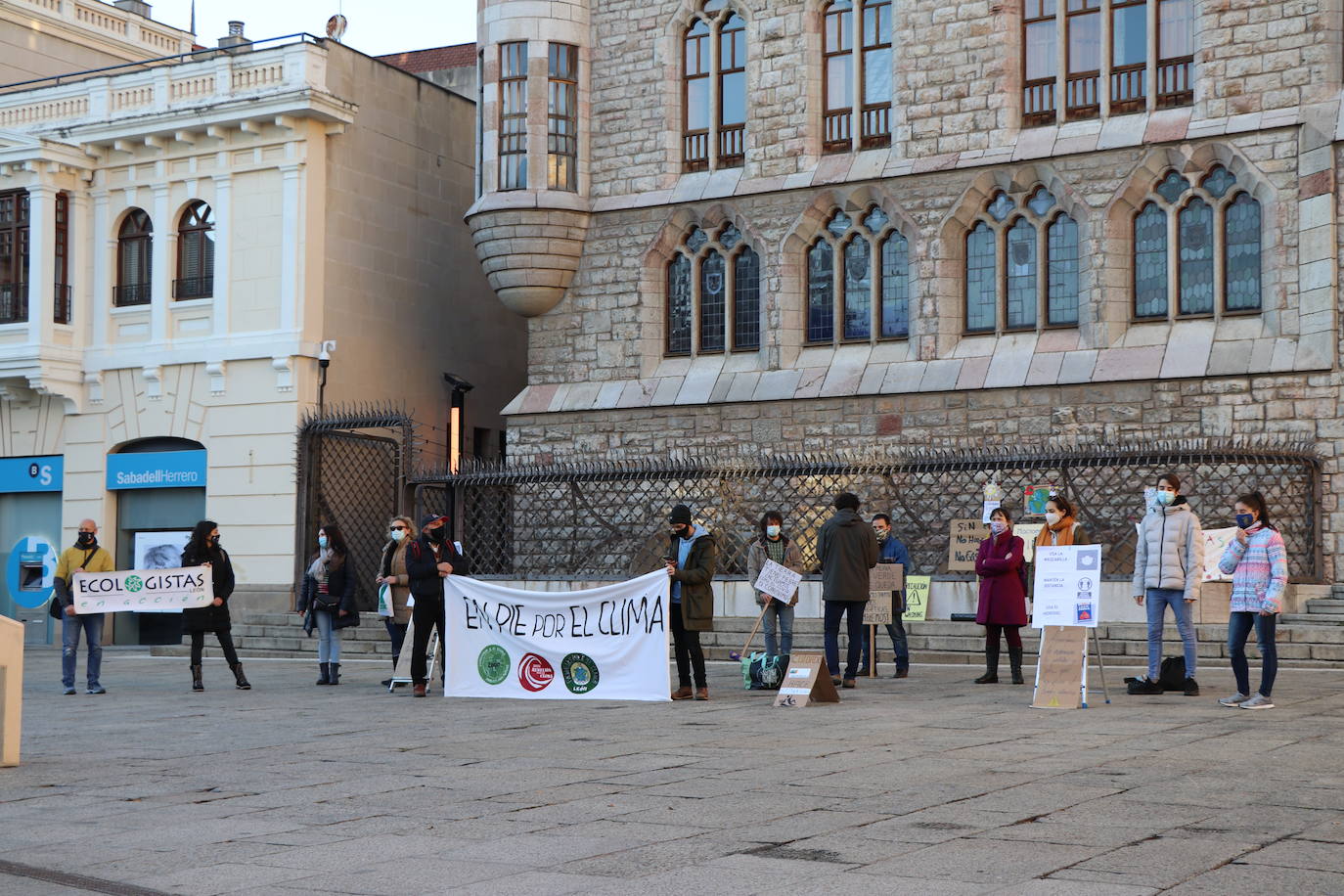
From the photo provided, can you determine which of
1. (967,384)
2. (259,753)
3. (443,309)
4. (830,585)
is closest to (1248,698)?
(830,585)

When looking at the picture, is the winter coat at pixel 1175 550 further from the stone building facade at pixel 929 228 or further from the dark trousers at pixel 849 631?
the stone building facade at pixel 929 228

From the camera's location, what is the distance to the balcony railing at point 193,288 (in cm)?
2872

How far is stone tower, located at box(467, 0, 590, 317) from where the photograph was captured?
27.7m

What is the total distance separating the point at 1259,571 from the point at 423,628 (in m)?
7.43

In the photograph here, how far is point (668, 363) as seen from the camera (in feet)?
91.6

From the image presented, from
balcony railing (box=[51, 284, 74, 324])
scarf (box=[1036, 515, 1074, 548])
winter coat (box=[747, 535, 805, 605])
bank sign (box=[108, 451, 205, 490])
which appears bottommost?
winter coat (box=[747, 535, 805, 605])

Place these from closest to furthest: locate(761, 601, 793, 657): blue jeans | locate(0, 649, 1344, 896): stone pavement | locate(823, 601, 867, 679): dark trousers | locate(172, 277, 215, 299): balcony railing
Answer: locate(0, 649, 1344, 896): stone pavement
locate(823, 601, 867, 679): dark trousers
locate(761, 601, 793, 657): blue jeans
locate(172, 277, 215, 299): balcony railing

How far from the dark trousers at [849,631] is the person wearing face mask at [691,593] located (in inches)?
52.3

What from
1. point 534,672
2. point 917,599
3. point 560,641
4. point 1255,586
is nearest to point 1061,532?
point 1255,586

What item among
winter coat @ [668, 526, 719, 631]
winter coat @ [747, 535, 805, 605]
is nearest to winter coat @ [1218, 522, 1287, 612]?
winter coat @ [668, 526, 719, 631]

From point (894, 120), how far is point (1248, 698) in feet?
48.3

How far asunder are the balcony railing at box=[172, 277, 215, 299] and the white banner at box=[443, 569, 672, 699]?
14958mm

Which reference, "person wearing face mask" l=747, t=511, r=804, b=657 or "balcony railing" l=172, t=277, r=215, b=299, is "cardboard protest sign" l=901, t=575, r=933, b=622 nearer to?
"person wearing face mask" l=747, t=511, r=804, b=657

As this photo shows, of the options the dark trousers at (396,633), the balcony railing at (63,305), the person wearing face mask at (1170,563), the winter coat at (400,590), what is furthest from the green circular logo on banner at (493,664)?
the balcony railing at (63,305)
